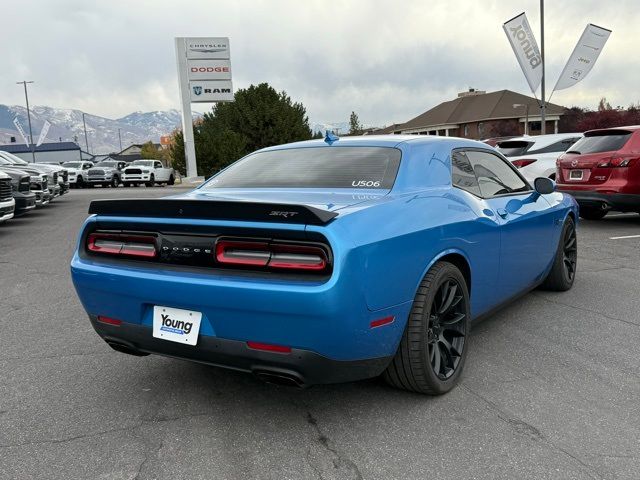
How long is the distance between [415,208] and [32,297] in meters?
4.42

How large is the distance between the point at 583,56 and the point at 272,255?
23.7m

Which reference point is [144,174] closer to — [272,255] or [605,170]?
[605,170]

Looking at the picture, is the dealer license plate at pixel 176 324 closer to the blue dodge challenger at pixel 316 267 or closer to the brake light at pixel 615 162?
the blue dodge challenger at pixel 316 267

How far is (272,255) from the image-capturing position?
96.0 inches

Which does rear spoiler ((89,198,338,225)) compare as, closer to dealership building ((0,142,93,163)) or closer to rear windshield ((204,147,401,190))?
rear windshield ((204,147,401,190))

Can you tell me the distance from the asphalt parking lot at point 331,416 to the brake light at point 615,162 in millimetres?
5000

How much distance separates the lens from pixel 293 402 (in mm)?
3025

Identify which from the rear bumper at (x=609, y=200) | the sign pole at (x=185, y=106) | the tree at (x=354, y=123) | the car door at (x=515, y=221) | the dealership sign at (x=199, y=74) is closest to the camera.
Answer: the car door at (x=515, y=221)

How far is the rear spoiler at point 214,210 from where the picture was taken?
7.80ft

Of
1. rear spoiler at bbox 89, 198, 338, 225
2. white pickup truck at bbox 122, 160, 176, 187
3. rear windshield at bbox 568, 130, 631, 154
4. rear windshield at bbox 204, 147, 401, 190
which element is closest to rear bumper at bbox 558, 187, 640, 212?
rear windshield at bbox 568, 130, 631, 154

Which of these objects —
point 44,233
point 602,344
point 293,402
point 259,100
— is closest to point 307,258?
point 293,402

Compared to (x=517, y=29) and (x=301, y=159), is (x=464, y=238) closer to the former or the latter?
(x=301, y=159)

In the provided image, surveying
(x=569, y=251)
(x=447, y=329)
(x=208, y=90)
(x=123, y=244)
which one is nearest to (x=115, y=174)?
(x=208, y=90)

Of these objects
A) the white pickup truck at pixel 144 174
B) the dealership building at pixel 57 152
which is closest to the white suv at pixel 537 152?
the white pickup truck at pixel 144 174
